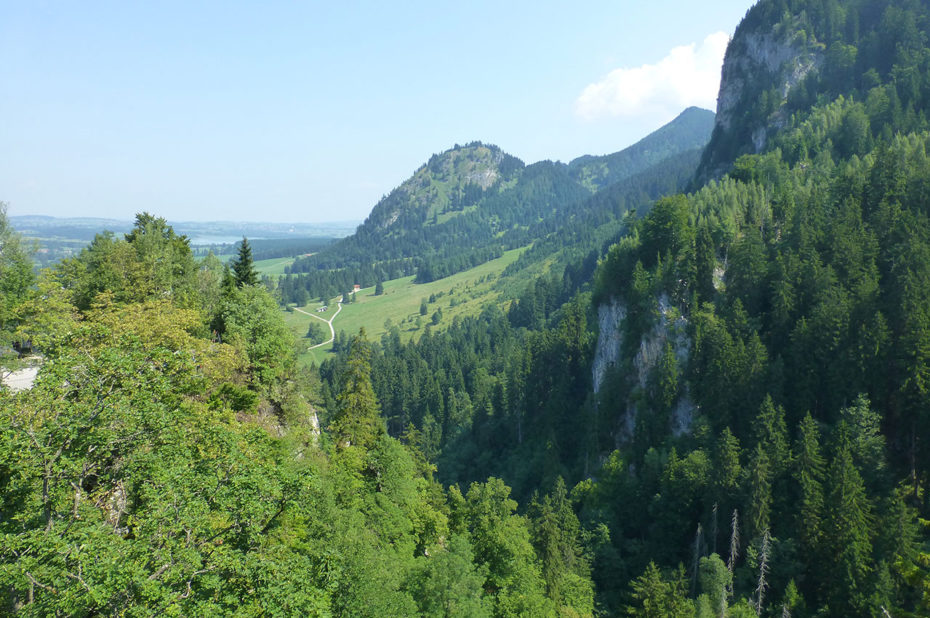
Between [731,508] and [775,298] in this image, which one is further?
[775,298]

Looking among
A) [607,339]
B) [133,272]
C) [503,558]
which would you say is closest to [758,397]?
[607,339]

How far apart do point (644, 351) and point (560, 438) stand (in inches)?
895

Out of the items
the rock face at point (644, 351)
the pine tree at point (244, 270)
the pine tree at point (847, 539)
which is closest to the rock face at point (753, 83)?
the rock face at point (644, 351)

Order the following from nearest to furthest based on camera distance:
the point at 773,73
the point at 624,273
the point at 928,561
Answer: the point at 928,561 → the point at 624,273 → the point at 773,73

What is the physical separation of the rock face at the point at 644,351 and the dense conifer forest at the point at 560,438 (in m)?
0.47

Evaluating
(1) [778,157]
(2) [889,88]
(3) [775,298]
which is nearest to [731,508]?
(3) [775,298]

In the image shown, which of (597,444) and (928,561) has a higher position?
(928,561)

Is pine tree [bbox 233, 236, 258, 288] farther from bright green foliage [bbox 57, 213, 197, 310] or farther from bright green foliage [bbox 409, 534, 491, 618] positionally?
bright green foliage [bbox 409, 534, 491, 618]

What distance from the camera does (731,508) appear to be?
181 feet

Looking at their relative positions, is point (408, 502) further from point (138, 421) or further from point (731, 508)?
point (731, 508)

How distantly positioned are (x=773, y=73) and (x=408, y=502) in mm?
165732

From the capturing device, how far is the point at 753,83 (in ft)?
517

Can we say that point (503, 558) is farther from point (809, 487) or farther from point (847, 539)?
point (809, 487)

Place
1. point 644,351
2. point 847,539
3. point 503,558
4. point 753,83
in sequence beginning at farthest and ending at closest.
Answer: point 753,83 < point 644,351 < point 847,539 < point 503,558
